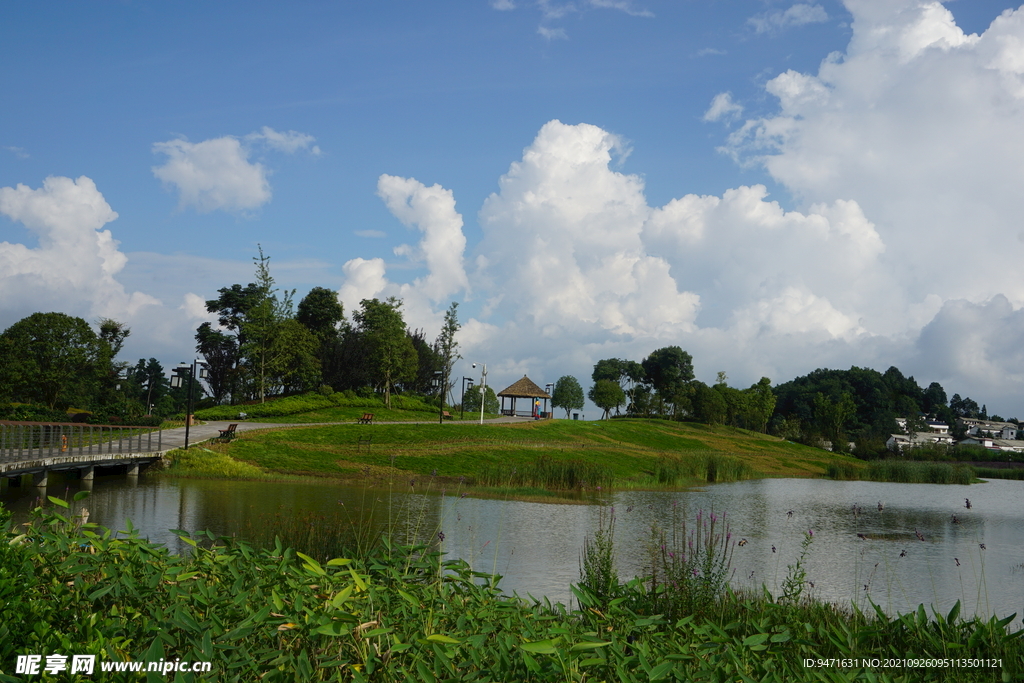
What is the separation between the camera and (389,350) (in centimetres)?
5591

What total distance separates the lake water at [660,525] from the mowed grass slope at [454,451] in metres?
3.35

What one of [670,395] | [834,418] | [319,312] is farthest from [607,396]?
[319,312]

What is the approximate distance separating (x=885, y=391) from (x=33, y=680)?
401ft

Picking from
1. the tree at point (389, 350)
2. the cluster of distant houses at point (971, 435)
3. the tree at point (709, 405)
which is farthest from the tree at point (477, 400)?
the cluster of distant houses at point (971, 435)

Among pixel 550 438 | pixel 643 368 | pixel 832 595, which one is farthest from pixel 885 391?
pixel 832 595

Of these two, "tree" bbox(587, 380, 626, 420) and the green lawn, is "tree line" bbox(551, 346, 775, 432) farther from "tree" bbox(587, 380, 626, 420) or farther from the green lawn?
the green lawn

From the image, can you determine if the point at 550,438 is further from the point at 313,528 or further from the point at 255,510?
the point at 313,528

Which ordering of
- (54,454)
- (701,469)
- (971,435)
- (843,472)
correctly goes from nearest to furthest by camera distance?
(54,454)
(701,469)
(843,472)
(971,435)

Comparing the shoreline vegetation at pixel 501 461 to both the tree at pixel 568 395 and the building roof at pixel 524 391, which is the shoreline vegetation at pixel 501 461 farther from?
the tree at pixel 568 395

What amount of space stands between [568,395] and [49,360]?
5211cm

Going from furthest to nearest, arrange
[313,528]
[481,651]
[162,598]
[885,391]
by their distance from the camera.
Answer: [885,391], [313,528], [162,598], [481,651]

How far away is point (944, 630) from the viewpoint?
545 cm

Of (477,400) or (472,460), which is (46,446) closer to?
(472,460)

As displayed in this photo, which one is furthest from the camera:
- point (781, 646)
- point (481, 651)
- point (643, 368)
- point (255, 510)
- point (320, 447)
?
point (643, 368)
